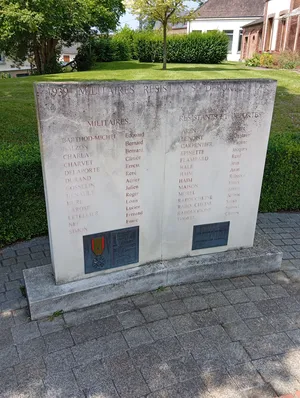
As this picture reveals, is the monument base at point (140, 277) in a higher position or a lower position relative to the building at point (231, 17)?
lower

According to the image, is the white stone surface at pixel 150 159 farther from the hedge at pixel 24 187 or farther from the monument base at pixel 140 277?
the hedge at pixel 24 187

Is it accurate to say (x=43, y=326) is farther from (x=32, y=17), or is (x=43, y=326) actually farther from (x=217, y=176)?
(x=32, y=17)

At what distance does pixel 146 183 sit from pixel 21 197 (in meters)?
2.21

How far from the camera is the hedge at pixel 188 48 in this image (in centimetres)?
2939

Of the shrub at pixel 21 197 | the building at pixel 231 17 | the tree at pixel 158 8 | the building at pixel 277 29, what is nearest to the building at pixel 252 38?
the building at pixel 277 29

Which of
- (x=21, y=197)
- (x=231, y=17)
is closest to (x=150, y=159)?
(x=21, y=197)

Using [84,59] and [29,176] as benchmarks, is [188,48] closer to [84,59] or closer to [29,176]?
[84,59]

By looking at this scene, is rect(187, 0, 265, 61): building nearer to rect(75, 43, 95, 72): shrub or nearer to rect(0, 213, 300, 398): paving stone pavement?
rect(75, 43, 95, 72): shrub

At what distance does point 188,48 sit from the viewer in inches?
1163

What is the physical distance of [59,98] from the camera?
3.50 m

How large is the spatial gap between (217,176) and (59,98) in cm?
206

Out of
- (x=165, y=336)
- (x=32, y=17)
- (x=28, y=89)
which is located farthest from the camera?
(x=32, y=17)

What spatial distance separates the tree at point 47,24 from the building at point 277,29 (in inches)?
513

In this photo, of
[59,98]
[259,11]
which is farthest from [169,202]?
[259,11]
